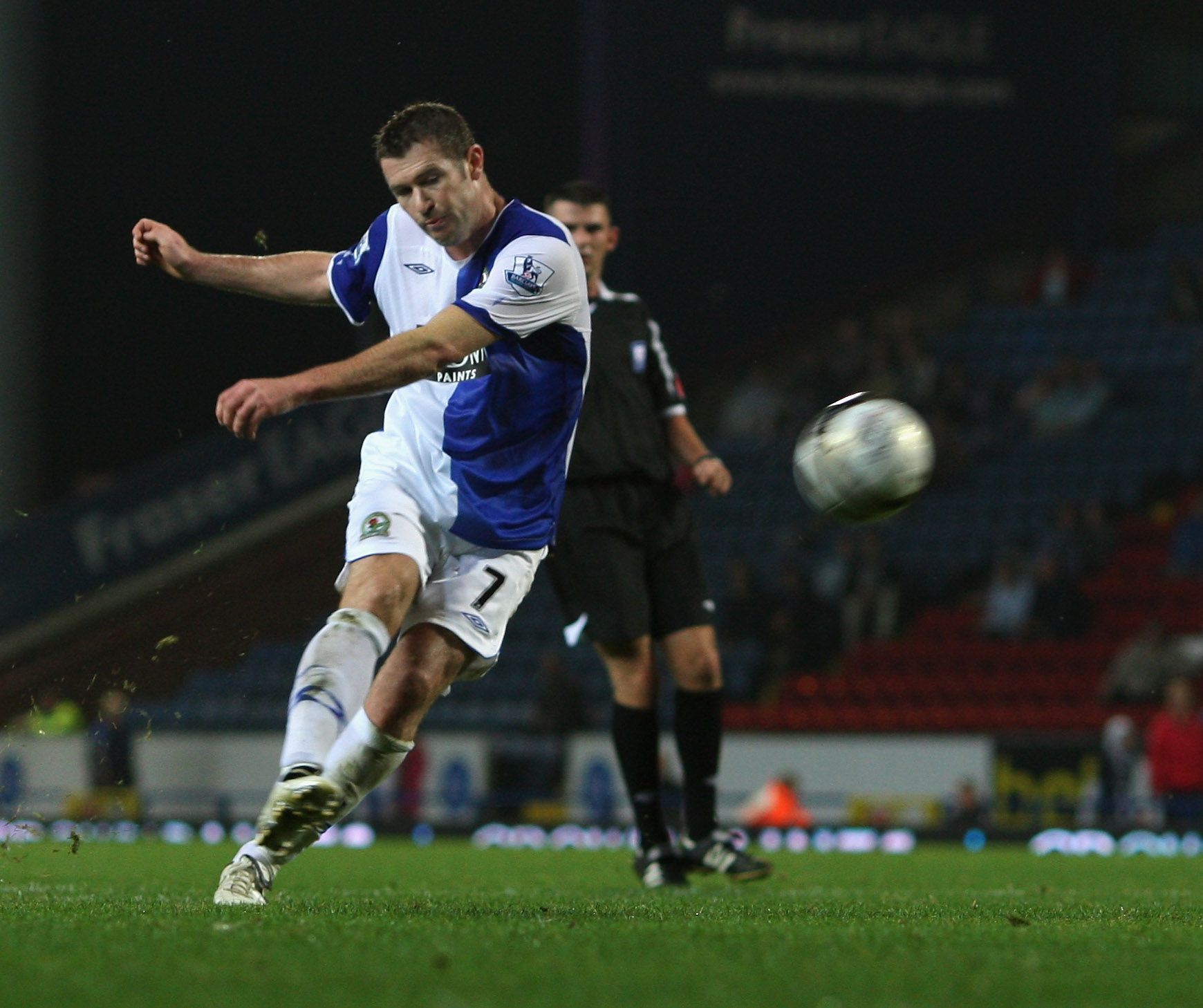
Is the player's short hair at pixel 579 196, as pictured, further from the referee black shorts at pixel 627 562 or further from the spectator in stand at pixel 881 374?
the spectator in stand at pixel 881 374

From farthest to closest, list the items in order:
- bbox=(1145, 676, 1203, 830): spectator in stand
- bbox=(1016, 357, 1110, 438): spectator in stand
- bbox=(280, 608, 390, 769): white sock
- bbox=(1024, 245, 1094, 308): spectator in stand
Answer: bbox=(1024, 245, 1094, 308): spectator in stand < bbox=(1016, 357, 1110, 438): spectator in stand < bbox=(1145, 676, 1203, 830): spectator in stand < bbox=(280, 608, 390, 769): white sock

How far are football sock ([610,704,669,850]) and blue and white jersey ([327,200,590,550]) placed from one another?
67.1 inches

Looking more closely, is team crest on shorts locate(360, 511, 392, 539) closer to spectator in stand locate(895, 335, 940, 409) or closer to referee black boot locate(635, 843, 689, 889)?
referee black boot locate(635, 843, 689, 889)

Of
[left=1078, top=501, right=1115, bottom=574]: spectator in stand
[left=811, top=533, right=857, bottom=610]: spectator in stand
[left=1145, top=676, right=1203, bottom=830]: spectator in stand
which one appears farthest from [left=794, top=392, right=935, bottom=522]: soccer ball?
[left=1078, top=501, right=1115, bottom=574]: spectator in stand

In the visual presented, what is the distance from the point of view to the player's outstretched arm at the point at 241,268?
5.17 meters

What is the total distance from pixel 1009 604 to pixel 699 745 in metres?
10.2

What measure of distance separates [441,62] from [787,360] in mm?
12426

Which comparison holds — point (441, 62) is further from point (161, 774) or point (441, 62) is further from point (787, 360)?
→ point (787, 360)

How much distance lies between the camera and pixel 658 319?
20578 mm

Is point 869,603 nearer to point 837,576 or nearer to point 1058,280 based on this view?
point 837,576

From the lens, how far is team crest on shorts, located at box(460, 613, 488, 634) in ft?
16.0

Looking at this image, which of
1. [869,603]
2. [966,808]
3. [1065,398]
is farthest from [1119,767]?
[1065,398]

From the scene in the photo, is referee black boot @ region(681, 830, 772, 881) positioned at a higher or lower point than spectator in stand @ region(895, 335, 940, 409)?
lower

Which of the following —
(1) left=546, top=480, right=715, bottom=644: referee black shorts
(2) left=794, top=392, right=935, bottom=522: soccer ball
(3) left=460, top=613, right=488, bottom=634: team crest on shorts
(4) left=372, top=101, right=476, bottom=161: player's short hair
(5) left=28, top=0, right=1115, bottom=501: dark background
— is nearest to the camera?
(4) left=372, top=101, right=476, bottom=161: player's short hair
